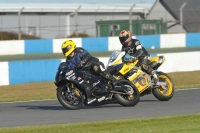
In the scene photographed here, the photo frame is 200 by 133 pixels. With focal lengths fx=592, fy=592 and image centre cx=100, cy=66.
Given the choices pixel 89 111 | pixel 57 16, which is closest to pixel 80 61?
pixel 89 111

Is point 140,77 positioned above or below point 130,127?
above

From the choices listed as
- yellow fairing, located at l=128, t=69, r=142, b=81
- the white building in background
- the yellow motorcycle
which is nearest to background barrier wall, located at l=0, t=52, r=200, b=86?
the yellow motorcycle

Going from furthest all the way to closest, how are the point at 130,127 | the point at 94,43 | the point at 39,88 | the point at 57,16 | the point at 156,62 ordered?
the point at 57,16 → the point at 94,43 → the point at 39,88 → the point at 156,62 → the point at 130,127

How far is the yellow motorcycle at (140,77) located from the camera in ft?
35.5

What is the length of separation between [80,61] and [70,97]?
2.20 feet

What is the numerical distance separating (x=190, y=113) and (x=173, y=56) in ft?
38.4

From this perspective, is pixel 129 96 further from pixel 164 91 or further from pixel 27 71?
pixel 27 71

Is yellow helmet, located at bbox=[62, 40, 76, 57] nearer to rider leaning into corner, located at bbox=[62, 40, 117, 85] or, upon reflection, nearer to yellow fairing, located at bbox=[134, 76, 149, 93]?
rider leaning into corner, located at bbox=[62, 40, 117, 85]

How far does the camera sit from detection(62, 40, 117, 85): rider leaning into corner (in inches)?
417

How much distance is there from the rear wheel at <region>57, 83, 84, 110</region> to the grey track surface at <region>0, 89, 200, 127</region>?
0.40 ft

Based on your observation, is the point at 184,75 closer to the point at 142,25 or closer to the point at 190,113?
the point at 190,113

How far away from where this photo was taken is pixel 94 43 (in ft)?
107

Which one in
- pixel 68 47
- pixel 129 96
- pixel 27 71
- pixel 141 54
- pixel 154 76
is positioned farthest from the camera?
pixel 27 71

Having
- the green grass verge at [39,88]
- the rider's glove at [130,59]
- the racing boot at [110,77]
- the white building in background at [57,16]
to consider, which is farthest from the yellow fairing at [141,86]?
the white building in background at [57,16]
